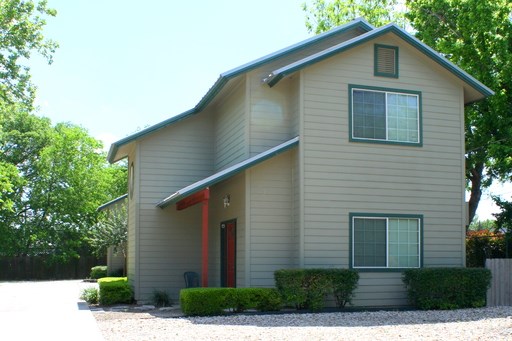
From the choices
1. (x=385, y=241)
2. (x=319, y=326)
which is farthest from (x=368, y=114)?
(x=319, y=326)

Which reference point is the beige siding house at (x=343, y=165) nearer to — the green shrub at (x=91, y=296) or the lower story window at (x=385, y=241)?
the lower story window at (x=385, y=241)

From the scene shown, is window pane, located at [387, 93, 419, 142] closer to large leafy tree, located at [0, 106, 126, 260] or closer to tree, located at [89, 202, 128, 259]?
tree, located at [89, 202, 128, 259]

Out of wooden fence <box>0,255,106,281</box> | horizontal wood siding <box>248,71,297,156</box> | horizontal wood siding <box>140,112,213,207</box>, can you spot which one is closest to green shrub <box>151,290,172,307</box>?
horizontal wood siding <box>140,112,213,207</box>

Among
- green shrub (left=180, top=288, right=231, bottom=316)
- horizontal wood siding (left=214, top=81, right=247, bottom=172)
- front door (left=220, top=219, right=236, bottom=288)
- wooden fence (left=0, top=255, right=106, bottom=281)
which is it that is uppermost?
horizontal wood siding (left=214, top=81, right=247, bottom=172)

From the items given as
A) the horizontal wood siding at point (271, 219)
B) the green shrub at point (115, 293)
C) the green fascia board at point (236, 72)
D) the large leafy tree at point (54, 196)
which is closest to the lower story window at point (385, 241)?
the horizontal wood siding at point (271, 219)

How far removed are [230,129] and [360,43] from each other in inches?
162

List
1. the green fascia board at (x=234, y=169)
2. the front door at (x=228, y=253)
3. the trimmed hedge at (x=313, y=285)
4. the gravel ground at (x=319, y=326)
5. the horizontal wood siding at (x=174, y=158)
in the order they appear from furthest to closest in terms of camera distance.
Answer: the horizontal wood siding at (x=174, y=158) → the front door at (x=228, y=253) → the green fascia board at (x=234, y=169) → the trimmed hedge at (x=313, y=285) → the gravel ground at (x=319, y=326)

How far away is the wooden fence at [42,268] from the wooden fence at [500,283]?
2603cm

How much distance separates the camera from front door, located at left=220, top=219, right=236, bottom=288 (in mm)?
16516

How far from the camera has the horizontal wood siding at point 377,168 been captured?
1548cm

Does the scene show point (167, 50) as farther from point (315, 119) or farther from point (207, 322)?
point (207, 322)

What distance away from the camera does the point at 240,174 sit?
15.6 m

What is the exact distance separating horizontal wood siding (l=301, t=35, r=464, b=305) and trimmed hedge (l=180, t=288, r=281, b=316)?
4.80 feet

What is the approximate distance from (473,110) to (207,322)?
15.3 metres
